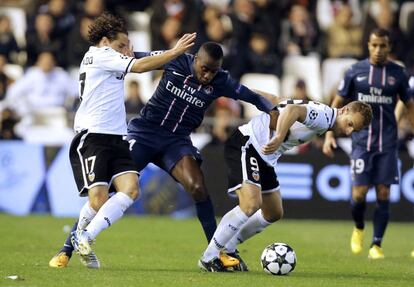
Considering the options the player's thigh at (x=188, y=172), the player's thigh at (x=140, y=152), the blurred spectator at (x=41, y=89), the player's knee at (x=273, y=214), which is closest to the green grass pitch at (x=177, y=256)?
the player's knee at (x=273, y=214)

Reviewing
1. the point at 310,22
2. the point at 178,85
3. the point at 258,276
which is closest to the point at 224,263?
the point at 258,276

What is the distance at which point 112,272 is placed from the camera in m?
10.5

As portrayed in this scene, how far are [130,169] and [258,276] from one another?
167cm

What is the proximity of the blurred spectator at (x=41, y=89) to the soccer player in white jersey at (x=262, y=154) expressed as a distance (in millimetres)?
9557

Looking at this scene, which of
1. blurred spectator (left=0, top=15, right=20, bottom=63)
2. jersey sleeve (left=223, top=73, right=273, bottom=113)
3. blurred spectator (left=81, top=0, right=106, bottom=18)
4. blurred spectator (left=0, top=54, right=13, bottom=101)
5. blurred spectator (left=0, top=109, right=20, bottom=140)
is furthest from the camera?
blurred spectator (left=81, top=0, right=106, bottom=18)

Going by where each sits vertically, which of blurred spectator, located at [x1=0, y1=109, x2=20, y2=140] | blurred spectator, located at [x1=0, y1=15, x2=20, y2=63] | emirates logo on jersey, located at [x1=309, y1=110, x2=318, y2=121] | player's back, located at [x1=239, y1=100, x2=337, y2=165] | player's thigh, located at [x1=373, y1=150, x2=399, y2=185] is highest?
emirates logo on jersey, located at [x1=309, y1=110, x2=318, y2=121]

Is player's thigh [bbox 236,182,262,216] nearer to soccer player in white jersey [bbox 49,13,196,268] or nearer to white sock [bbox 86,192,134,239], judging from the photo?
soccer player in white jersey [bbox 49,13,196,268]

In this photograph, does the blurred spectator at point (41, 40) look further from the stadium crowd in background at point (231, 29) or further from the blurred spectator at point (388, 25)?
the blurred spectator at point (388, 25)

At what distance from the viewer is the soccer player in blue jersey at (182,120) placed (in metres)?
11.4

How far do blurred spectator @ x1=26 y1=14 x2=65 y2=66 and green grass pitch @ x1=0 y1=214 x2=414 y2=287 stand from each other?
180 inches

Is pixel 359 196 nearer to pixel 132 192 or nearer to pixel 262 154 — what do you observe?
pixel 262 154

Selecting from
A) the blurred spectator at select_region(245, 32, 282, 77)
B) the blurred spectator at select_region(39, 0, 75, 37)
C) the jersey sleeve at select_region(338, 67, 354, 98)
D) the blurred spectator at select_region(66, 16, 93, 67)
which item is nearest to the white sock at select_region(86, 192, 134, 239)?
the jersey sleeve at select_region(338, 67, 354, 98)

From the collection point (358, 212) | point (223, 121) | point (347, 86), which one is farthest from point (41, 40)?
point (358, 212)

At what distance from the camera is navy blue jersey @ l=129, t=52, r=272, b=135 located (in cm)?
1144
